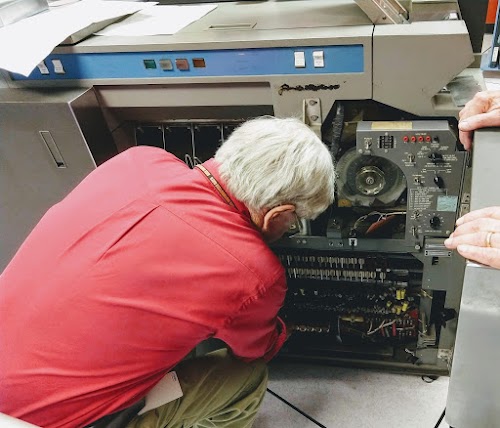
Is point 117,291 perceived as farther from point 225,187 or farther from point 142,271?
point 225,187

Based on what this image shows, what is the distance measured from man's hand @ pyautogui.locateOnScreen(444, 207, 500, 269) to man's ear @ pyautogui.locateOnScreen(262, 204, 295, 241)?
15.8 inches

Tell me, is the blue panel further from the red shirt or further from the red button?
the red shirt

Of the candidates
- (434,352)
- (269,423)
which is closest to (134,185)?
(269,423)

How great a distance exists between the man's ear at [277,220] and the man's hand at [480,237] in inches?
15.8

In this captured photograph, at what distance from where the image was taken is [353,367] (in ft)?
5.71

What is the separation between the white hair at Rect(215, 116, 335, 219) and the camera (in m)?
1.03

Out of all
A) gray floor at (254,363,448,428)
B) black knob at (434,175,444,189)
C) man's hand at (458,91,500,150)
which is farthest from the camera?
gray floor at (254,363,448,428)

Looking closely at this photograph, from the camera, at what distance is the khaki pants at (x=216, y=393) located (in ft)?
4.11

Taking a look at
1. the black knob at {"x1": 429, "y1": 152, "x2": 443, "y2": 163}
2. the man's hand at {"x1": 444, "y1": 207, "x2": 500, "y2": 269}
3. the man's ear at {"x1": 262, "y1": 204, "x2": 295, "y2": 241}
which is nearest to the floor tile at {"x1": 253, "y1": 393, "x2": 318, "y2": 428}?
the man's ear at {"x1": 262, "y1": 204, "x2": 295, "y2": 241}

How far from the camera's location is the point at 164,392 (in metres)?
1.23

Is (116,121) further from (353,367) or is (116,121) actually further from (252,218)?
(353,367)

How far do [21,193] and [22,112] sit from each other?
1.03 ft

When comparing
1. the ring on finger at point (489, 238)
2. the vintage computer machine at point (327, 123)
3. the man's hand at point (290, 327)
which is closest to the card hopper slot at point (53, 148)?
the vintage computer machine at point (327, 123)

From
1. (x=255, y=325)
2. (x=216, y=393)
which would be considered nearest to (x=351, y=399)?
(x=216, y=393)
